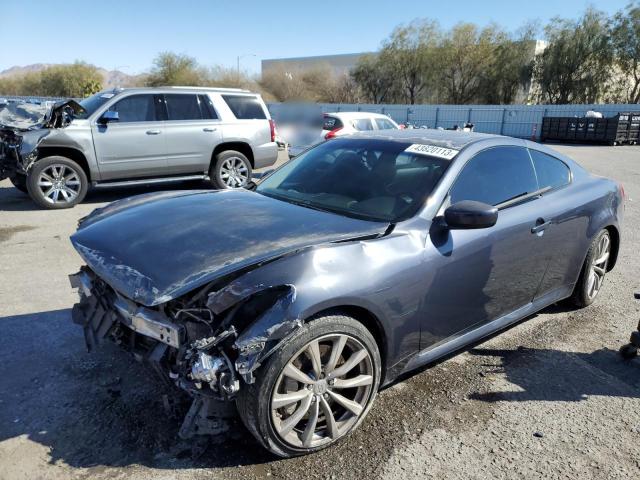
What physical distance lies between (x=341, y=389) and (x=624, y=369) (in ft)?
7.61

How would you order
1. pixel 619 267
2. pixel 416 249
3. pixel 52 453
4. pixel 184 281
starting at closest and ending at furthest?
pixel 184 281, pixel 52 453, pixel 416 249, pixel 619 267

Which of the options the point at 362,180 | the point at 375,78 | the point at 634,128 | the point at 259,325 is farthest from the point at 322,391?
the point at 375,78

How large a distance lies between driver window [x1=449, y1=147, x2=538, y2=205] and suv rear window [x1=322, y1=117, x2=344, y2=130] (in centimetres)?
826

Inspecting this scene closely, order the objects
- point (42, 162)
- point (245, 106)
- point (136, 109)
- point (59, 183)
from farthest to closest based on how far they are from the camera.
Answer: point (245, 106) < point (136, 109) < point (59, 183) < point (42, 162)

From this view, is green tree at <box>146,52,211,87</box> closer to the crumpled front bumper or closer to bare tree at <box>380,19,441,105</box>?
bare tree at <box>380,19,441,105</box>

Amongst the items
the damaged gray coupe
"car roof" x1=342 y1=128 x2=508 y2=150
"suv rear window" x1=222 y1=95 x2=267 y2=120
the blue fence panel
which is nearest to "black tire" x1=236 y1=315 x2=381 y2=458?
the damaged gray coupe

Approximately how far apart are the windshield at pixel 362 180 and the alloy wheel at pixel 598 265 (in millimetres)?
2147

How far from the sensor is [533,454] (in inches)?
105

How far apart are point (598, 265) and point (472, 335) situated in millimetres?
2125

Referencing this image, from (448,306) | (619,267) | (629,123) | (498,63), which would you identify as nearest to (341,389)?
(448,306)

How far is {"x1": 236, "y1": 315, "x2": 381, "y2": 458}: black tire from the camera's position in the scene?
89.8 inches

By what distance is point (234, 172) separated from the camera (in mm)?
9711

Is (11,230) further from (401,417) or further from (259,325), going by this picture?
(401,417)

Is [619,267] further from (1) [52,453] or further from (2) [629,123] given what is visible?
(2) [629,123]
